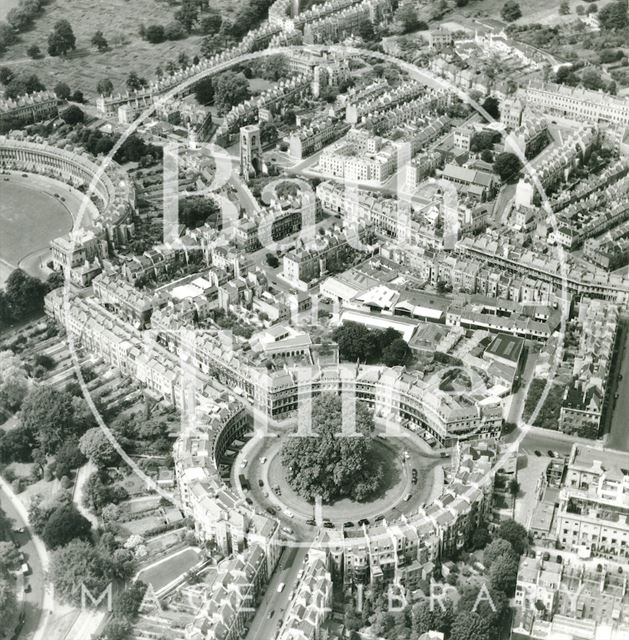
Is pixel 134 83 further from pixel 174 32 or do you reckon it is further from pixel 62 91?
pixel 174 32

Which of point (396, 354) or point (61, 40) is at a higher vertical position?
point (61, 40)

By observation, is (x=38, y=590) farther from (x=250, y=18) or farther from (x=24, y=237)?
(x=250, y=18)

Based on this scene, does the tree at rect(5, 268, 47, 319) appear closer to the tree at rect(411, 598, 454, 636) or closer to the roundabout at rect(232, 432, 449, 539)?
the roundabout at rect(232, 432, 449, 539)

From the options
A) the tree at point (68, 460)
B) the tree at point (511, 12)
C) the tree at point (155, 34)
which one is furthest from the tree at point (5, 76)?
the tree at point (68, 460)

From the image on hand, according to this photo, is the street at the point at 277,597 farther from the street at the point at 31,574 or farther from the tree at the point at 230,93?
the tree at the point at 230,93

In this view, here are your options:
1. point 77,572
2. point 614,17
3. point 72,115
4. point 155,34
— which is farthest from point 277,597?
point 614,17

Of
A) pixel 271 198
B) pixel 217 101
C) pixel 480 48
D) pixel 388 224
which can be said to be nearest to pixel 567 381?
pixel 388 224

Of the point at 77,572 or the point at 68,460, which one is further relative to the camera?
the point at 68,460
